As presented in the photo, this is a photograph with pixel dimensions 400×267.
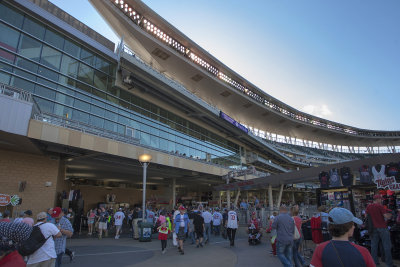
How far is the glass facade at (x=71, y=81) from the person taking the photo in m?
16.3

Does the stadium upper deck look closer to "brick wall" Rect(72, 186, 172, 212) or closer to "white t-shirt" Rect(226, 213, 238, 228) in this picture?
"brick wall" Rect(72, 186, 172, 212)

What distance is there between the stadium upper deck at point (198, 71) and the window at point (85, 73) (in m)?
5.72

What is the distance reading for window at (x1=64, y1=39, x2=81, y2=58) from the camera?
1956 centimetres

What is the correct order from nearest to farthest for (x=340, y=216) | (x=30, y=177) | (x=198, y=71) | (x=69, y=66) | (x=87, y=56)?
(x=340, y=216), (x=30, y=177), (x=69, y=66), (x=87, y=56), (x=198, y=71)

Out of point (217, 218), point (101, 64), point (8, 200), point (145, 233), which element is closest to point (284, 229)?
point (217, 218)

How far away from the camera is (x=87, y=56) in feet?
68.8

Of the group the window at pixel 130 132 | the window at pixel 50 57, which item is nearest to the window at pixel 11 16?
the window at pixel 50 57

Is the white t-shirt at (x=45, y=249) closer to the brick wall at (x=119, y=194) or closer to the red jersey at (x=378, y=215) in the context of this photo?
the red jersey at (x=378, y=215)

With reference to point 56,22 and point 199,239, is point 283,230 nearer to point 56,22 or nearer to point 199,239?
point 199,239

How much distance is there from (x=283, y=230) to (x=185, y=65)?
35.5 meters

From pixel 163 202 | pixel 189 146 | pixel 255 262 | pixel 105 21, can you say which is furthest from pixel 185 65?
pixel 255 262

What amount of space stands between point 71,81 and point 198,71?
23619 millimetres

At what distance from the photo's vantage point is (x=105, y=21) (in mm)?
34750

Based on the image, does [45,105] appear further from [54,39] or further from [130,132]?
[130,132]
